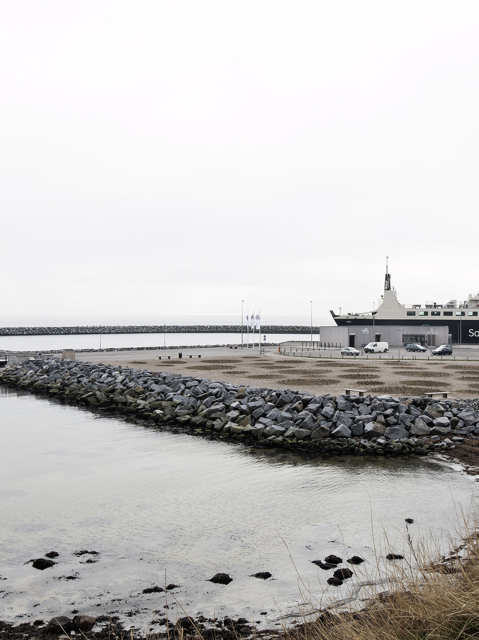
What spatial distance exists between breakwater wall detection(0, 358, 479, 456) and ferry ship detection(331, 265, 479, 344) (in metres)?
71.9

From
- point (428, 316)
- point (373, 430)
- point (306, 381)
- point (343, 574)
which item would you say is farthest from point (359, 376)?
point (428, 316)

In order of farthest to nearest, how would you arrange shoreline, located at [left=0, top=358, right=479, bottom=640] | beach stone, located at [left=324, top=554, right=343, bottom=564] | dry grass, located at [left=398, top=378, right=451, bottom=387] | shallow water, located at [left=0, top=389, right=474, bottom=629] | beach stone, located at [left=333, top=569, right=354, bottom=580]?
dry grass, located at [left=398, top=378, right=451, bottom=387] < shoreline, located at [left=0, top=358, right=479, bottom=640] < beach stone, located at [left=324, top=554, right=343, bottom=564] < beach stone, located at [left=333, top=569, right=354, bottom=580] < shallow water, located at [left=0, top=389, right=474, bottom=629]

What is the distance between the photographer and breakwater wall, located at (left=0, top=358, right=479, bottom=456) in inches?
687

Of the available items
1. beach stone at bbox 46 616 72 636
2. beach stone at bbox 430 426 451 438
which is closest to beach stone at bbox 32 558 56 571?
beach stone at bbox 46 616 72 636

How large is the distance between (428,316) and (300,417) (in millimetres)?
78952

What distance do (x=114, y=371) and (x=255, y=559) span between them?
28.2 meters

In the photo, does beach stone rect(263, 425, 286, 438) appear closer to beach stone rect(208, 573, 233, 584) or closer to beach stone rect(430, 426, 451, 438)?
beach stone rect(430, 426, 451, 438)

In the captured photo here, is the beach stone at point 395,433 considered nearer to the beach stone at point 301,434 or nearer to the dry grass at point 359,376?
the beach stone at point 301,434

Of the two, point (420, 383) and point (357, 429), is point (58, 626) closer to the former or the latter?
point (357, 429)

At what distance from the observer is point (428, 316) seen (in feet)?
297

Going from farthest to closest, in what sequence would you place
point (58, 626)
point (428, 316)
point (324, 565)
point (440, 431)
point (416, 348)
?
1. point (428, 316)
2. point (416, 348)
3. point (440, 431)
4. point (324, 565)
5. point (58, 626)

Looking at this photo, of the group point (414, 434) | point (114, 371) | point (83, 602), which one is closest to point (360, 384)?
point (414, 434)

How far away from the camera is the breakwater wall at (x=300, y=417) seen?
1746 cm

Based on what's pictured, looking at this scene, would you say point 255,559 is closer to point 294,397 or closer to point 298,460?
point 298,460
